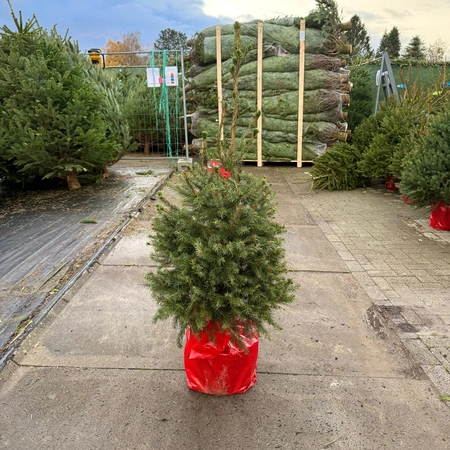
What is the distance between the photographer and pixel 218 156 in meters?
2.24

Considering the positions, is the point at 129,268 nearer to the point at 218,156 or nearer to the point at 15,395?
the point at 15,395

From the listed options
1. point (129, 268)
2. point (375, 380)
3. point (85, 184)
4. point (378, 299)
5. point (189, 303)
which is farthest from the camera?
point (85, 184)

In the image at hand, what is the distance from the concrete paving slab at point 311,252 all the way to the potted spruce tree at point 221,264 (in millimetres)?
1920

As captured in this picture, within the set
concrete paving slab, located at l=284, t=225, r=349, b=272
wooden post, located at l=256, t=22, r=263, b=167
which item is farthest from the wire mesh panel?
concrete paving slab, located at l=284, t=225, r=349, b=272

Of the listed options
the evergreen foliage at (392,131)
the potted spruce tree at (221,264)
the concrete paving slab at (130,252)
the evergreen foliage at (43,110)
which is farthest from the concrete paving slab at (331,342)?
the evergreen foliage at (43,110)

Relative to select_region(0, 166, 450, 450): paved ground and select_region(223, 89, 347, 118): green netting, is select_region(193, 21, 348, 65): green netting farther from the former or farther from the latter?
select_region(0, 166, 450, 450): paved ground

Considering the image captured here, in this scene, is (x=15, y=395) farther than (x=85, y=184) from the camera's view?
No

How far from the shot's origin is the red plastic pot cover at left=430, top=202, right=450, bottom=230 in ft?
17.0

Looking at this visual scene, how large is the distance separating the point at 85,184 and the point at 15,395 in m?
5.52

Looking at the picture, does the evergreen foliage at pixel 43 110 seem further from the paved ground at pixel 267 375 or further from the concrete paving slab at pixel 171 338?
the concrete paving slab at pixel 171 338

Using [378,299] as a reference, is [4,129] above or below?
above

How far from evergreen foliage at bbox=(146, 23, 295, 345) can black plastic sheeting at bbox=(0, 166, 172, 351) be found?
4.88 feet

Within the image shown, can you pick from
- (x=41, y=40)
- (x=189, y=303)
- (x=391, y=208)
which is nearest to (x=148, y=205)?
(x=41, y=40)

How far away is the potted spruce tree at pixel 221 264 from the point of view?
2037 mm
